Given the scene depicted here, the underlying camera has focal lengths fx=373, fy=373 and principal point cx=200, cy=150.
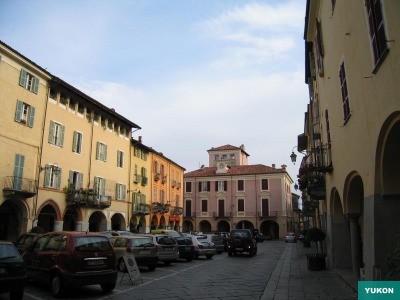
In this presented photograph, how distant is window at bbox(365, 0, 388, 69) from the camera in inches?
244

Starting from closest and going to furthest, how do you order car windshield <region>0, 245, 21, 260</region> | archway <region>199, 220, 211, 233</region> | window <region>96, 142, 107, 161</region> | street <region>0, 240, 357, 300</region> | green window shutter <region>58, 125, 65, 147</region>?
car windshield <region>0, 245, 21, 260</region> < street <region>0, 240, 357, 300</region> < green window shutter <region>58, 125, 65, 147</region> < window <region>96, 142, 107, 161</region> < archway <region>199, 220, 211, 233</region>

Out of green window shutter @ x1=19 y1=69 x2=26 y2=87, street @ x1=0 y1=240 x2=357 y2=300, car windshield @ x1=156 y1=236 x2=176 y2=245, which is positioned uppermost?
green window shutter @ x1=19 y1=69 x2=26 y2=87

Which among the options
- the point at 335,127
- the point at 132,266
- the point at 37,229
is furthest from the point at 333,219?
the point at 37,229

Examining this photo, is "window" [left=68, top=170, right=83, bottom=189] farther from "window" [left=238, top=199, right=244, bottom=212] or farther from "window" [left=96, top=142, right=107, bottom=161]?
"window" [left=238, top=199, right=244, bottom=212]

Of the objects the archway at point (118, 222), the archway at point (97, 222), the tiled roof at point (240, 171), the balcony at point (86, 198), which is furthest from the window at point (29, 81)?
the tiled roof at point (240, 171)

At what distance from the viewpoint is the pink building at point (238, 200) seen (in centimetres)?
5919

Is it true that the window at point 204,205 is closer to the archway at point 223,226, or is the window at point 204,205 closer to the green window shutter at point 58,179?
the archway at point 223,226

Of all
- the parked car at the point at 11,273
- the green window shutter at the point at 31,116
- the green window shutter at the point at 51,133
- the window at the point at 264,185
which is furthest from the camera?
the window at the point at 264,185

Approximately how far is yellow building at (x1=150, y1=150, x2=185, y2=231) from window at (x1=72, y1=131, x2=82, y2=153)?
1388 centimetres

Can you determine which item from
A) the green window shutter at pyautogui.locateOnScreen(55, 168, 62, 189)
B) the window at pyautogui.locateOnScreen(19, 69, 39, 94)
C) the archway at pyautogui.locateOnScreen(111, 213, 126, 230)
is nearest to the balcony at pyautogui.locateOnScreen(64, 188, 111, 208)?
the green window shutter at pyautogui.locateOnScreen(55, 168, 62, 189)

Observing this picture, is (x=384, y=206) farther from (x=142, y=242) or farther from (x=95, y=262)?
(x=142, y=242)

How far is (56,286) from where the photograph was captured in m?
9.47

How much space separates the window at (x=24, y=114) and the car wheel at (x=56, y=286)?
15.0m

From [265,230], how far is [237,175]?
1013 cm
